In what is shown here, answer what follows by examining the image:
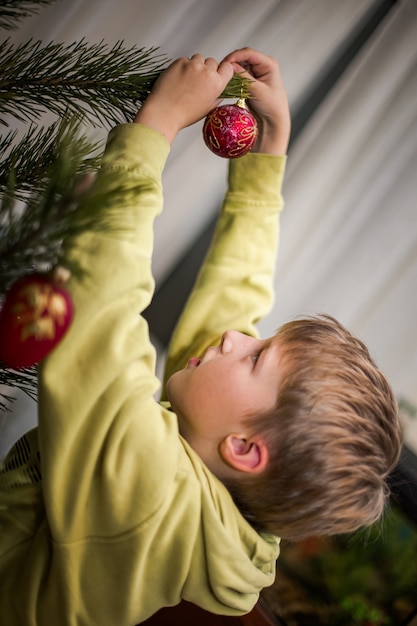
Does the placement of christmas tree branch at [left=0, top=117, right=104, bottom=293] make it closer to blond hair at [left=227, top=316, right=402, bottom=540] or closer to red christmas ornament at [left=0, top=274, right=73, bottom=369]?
red christmas ornament at [left=0, top=274, right=73, bottom=369]

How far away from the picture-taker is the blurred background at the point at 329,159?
1.21 metres

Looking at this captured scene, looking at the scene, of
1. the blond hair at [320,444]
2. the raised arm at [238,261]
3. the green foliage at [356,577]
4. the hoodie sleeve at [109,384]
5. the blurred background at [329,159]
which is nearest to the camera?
the hoodie sleeve at [109,384]

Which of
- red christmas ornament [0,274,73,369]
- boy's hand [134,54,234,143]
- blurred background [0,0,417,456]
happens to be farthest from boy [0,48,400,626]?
blurred background [0,0,417,456]

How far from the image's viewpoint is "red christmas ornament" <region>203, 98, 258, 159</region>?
64 cm

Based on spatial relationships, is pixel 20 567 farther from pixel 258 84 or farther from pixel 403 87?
pixel 403 87

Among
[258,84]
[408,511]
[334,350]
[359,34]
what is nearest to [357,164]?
[359,34]

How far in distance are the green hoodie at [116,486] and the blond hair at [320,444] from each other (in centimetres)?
6

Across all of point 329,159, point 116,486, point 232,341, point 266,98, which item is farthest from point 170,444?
point 329,159

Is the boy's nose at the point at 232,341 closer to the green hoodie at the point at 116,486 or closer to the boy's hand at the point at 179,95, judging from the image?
the green hoodie at the point at 116,486

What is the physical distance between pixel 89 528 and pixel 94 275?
1.00 ft

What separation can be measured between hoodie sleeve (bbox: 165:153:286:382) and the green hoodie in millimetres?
273

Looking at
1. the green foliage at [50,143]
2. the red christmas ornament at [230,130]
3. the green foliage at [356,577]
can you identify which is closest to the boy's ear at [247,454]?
the green foliage at [50,143]

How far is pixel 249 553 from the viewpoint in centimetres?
77

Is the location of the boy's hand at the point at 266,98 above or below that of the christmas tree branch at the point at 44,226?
above
